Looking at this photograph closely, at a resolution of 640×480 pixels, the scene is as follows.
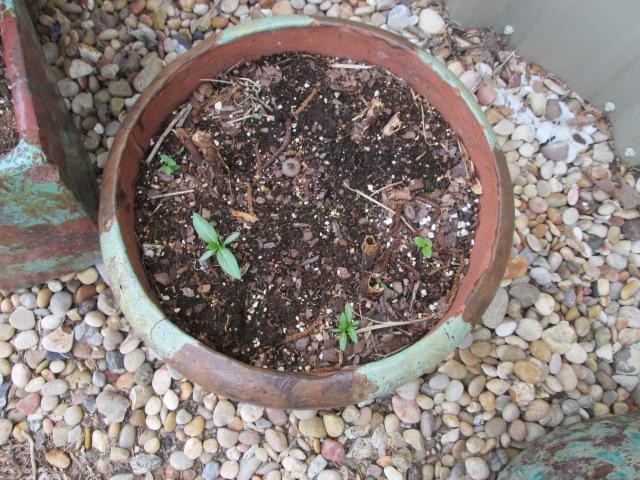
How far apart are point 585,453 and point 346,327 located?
55 cm

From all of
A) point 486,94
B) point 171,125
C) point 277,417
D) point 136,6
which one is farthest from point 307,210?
point 136,6

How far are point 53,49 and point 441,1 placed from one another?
3.68 ft

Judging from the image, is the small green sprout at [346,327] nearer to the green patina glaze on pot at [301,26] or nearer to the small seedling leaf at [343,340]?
the small seedling leaf at [343,340]

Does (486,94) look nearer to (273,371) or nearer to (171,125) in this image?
(171,125)

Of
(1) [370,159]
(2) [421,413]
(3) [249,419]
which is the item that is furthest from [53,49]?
(2) [421,413]

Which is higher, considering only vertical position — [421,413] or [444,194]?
[444,194]

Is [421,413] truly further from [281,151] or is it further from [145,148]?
[145,148]

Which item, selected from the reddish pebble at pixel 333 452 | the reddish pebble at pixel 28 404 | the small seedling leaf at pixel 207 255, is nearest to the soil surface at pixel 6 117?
the small seedling leaf at pixel 207 255

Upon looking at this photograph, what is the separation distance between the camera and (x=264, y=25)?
128 cm

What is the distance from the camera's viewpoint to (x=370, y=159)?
1.35 meters

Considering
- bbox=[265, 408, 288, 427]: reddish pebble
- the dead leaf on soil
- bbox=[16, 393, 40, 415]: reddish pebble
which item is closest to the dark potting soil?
the dead leaf on soil

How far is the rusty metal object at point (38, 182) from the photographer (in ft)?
3.48

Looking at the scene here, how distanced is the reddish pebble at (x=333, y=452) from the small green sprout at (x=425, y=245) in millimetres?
510

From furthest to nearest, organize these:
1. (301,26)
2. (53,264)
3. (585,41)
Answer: (585,41), (53,264), (301,26)
